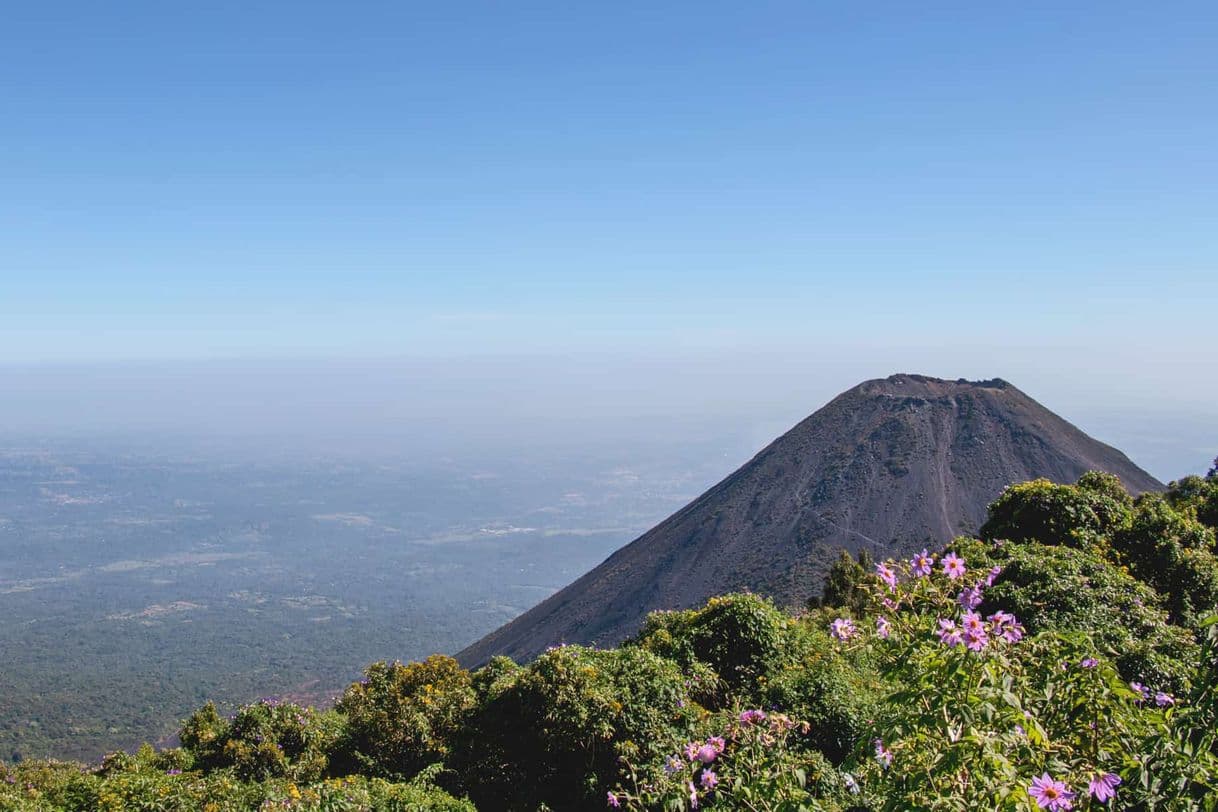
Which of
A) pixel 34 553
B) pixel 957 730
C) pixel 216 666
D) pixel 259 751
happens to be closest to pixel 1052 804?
pixel 957 730

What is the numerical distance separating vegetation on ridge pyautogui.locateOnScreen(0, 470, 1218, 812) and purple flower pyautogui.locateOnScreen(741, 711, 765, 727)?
0.02m

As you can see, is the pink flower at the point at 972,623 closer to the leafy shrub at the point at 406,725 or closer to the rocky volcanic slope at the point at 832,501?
the leafy shrub at the point at 406,725

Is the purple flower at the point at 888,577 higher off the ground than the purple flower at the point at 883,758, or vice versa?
the purple flower at the point at 888,577

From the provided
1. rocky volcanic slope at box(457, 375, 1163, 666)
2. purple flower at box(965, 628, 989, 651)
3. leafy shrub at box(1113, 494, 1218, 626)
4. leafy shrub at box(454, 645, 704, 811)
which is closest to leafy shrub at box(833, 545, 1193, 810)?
purple flower at box(965, 628, 989, 651)

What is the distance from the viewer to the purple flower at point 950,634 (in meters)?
3.74

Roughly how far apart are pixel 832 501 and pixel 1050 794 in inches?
2054

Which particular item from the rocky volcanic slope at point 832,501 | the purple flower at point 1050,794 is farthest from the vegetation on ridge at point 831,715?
the rocky volcanic slope at point 832,501

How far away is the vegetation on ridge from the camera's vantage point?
3.62m

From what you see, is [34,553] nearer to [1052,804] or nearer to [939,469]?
[939,469]

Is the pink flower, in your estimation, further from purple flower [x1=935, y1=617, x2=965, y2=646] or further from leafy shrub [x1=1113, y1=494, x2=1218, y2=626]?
leafy shrub [x1=1113, y1=494, x2=1218, y2=626]

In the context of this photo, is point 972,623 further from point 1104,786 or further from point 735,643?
point 735,643

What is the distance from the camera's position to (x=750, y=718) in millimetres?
5129

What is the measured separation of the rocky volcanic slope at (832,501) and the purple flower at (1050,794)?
3779 cm

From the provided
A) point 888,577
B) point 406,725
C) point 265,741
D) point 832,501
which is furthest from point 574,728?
point 832,501
